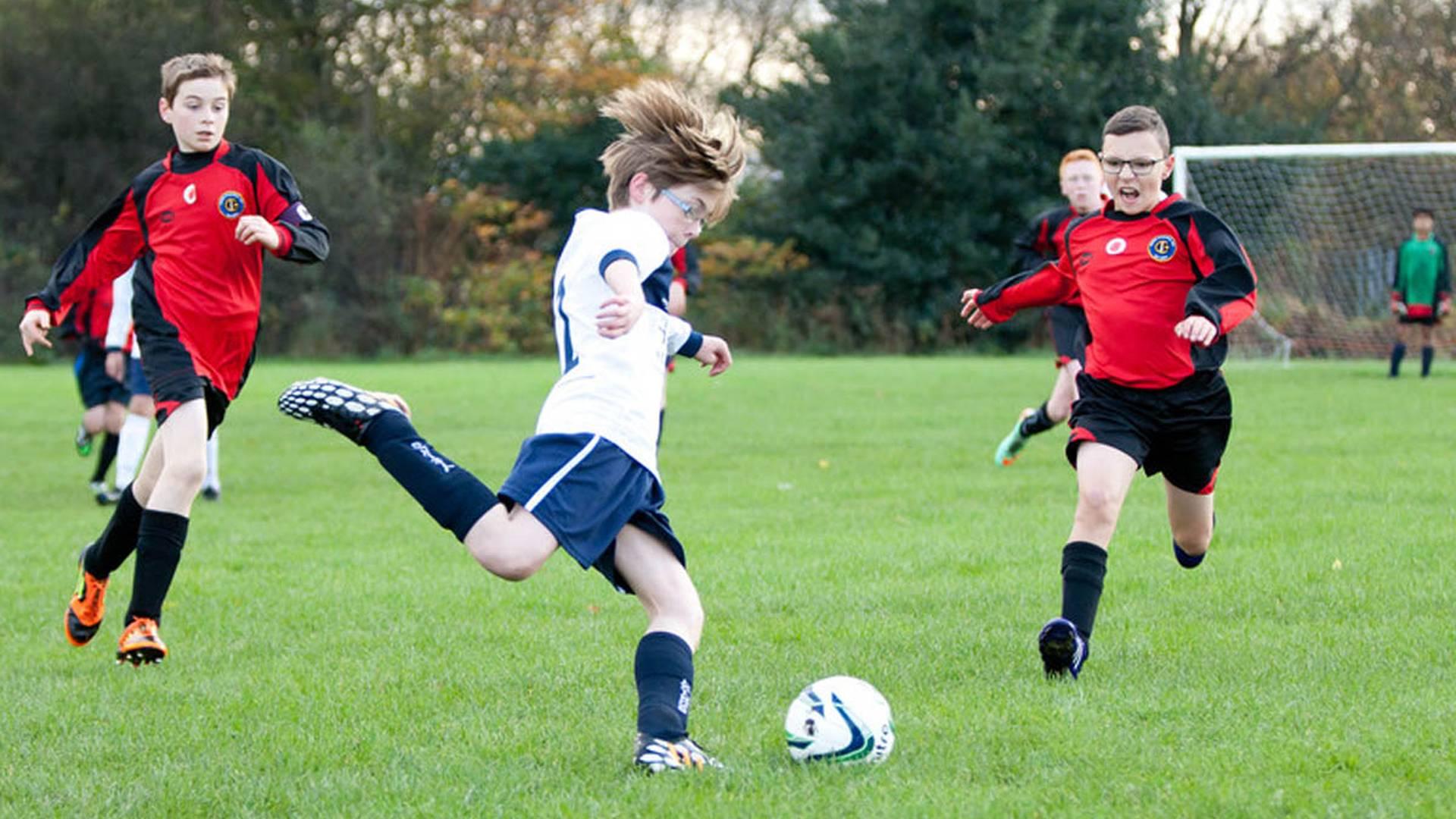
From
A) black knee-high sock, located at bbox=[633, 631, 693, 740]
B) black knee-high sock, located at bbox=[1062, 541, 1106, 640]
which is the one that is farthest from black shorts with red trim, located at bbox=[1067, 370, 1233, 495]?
black knee-high sock, located at bbox=[633, 631, 693, 740]

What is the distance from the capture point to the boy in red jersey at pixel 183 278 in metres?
5.68

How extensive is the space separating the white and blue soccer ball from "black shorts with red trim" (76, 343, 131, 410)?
8591 mm

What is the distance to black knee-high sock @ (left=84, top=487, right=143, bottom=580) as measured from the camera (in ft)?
18.9

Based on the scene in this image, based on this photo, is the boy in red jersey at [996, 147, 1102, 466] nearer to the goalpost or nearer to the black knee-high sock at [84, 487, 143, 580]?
the black knee-high sock at [84, 487, 143, 580]

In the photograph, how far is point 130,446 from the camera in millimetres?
10539

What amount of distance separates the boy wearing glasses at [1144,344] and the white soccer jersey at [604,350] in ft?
5.47

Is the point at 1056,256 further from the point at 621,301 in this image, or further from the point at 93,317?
the point at 621,301

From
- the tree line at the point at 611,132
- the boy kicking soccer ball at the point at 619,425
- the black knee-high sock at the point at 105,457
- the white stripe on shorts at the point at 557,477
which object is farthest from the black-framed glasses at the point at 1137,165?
the tree line at the point at 611,132

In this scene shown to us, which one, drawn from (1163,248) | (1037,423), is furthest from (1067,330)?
(1163,248)

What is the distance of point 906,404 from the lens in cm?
1717

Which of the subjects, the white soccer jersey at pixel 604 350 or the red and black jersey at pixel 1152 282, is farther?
the red and black jersey at pixel 1152 282

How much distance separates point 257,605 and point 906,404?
1116 centimetres

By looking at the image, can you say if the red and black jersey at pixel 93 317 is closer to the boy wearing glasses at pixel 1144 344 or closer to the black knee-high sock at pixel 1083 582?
the boy wearing glasses at pixel 1144 344

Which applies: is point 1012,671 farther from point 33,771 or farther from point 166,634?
point 166,634
